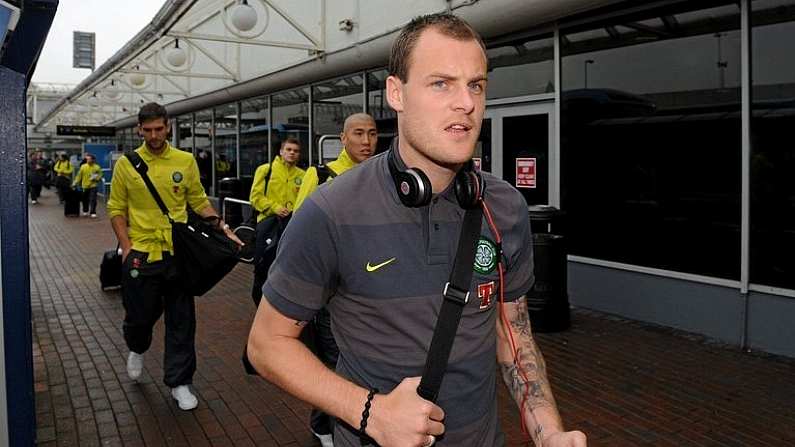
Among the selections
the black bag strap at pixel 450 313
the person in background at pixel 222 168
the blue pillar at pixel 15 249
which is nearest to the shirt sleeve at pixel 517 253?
the black bag strap at pixel 450 313

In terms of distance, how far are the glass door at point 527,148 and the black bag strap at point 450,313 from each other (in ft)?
21.7

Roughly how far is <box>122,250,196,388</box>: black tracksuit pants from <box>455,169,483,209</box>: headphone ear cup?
3506 mm

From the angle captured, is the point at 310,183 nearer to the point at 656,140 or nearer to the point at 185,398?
the point at 185,398

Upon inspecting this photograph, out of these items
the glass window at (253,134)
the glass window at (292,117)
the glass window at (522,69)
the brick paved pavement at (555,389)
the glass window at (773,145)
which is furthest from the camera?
the glass window at (253,134)

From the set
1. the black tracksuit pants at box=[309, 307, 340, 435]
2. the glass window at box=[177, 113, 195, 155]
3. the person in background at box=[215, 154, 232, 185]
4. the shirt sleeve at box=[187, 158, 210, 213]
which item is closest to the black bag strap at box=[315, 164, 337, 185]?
the shirt sleeve at box=[187, 158, 210, 213]

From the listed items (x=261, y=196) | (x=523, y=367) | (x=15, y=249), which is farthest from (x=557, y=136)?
(x=523, y=367)

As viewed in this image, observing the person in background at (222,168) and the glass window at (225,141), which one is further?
the person in background at (222,168)

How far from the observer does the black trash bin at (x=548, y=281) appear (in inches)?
262

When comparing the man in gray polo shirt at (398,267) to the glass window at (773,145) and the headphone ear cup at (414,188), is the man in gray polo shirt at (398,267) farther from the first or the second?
the glass window at (773,145)

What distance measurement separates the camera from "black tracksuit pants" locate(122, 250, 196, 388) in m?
4.62

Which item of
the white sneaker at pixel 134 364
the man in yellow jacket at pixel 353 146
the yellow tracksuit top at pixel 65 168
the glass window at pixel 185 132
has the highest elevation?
the glass window at pixel 185 132

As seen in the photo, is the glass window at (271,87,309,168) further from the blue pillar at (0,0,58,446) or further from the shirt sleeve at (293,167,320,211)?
the blue pillar at (0,0,58,446)

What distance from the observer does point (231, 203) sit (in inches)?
585

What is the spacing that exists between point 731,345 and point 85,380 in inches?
223
